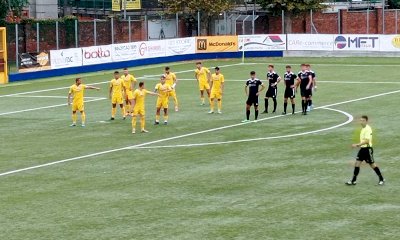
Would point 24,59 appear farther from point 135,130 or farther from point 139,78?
point 135,130

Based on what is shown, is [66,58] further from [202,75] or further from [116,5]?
[116,5]

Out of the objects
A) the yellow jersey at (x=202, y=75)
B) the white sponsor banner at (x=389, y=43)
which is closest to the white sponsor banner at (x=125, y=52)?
the white sponsor banner at (x=389, y=43)

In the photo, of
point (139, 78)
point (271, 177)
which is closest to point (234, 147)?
point (271, 177)

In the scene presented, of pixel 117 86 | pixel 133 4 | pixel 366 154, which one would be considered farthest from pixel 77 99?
pixel 133 4

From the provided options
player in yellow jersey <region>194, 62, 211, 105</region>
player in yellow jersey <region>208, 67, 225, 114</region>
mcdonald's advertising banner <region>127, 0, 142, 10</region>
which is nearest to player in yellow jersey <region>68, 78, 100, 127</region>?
player in yellow jersey <region>208, 67, 225, 114</region>

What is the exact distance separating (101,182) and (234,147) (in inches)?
278

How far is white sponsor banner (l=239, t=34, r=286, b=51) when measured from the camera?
2869 inches

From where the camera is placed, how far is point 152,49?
225 ft

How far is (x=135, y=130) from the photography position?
123 ft

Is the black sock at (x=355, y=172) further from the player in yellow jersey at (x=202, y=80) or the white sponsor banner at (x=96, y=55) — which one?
the white sponsor banner at (x=96, y=55)

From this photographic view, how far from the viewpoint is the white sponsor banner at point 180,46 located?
70.1 meters

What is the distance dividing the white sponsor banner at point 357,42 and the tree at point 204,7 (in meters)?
11.7

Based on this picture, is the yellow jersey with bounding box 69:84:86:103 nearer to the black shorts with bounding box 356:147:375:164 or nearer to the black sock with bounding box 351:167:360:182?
the black sock with bounding box 351:167:360:182

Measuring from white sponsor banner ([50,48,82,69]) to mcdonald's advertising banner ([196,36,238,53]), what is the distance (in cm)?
1227
